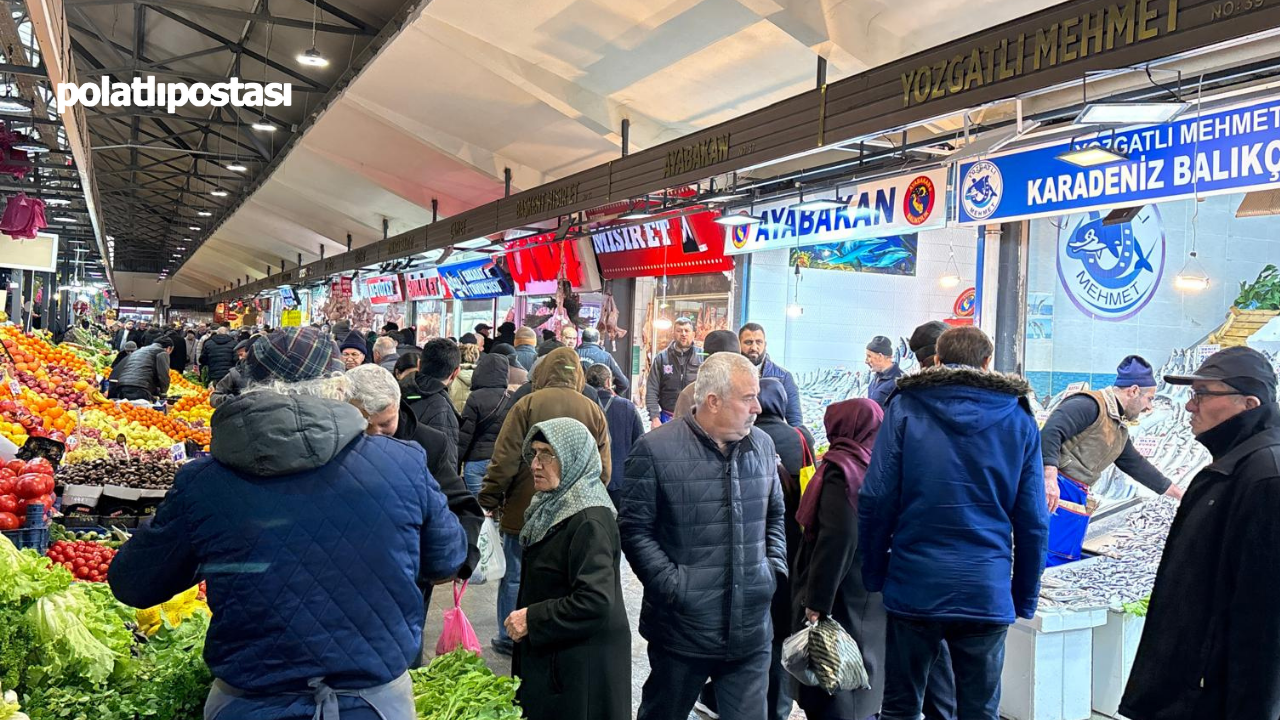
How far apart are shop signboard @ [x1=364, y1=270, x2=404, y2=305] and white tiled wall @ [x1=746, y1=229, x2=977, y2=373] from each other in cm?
1248

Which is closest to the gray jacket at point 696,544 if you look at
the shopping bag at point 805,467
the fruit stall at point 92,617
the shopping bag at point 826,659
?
the shopping bag at point 826,659

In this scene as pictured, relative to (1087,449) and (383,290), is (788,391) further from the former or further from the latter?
(383,290)

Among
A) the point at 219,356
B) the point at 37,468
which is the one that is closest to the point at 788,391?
the point at 37,468

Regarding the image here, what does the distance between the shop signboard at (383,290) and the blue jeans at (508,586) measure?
15.8 metres

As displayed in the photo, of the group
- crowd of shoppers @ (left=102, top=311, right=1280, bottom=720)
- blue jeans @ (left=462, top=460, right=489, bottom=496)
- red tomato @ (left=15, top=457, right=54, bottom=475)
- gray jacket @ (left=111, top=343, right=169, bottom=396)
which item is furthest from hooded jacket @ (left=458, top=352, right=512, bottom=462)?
gray jacket @ (left=111, top=343, right=169, bottom=396)

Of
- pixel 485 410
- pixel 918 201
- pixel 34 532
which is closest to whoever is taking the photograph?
pixel 34 532

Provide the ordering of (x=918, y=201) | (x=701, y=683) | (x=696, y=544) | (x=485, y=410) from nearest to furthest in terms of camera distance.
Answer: (x=696, y=544) < (x=701, y=683) < (x=485, y=410) < (x=918, y=201)

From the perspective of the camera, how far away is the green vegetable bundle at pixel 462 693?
121 inches

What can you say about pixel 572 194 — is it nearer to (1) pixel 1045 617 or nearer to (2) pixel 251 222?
(1) pixel 1045 617

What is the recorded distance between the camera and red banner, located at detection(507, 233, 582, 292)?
40.6ft

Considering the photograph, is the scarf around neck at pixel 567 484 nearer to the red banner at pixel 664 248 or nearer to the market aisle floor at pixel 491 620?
the market aisle floor at pixel 491 620

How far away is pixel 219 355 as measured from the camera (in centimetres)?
1395

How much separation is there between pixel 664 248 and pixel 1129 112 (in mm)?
7380

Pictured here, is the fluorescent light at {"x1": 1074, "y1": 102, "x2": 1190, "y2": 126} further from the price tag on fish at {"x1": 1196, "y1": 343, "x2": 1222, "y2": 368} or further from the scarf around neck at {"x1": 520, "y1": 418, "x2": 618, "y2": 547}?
the scarf around neck at {"x1": 520, "y1": 418, "x2": 618, "y2": 547}
